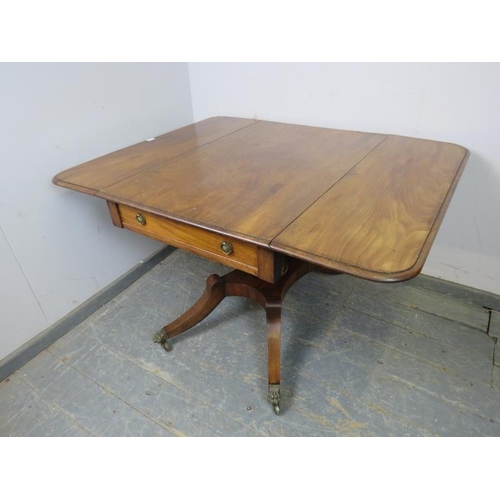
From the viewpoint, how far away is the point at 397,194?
0.95 m

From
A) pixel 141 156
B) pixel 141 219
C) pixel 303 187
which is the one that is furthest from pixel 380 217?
pixel 141 156

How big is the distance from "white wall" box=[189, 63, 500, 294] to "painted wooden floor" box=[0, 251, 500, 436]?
22 cm

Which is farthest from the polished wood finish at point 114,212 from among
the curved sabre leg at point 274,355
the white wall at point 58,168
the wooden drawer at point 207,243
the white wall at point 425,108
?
the white wall at point 425,108

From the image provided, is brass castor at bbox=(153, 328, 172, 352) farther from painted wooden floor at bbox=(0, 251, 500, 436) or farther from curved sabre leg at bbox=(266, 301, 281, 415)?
curved sabre leg at bbox=(266, 301, 281, 415)

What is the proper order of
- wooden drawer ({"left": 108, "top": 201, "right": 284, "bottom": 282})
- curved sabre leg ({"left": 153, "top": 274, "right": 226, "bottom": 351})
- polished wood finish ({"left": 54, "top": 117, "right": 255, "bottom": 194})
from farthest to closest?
curved sabre leg ({"left": 153, "top": 274, "right": 226, "bottom": 351}) → polished wood finish ({"left": 54, "top": 117, "right": 255, "bottom": 194}) → wooden drawer ({"left": 108, "top": 201, "right": 284, "bottom": 282})

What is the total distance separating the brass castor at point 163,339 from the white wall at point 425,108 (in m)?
1.05

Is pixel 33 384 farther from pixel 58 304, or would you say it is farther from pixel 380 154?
pixel 380 154

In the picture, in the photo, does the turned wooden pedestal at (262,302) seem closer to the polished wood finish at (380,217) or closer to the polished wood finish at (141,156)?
the polished wood finish at (380,217)

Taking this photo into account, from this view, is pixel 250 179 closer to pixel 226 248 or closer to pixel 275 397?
pixel 226 248

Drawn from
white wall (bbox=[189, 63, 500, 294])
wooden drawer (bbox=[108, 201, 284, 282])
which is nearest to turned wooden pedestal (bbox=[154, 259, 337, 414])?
wooden drawer (bbox=[108, 201, 284, 282])

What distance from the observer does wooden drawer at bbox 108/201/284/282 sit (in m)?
0.87

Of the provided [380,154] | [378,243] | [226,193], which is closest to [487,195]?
[380,154]
